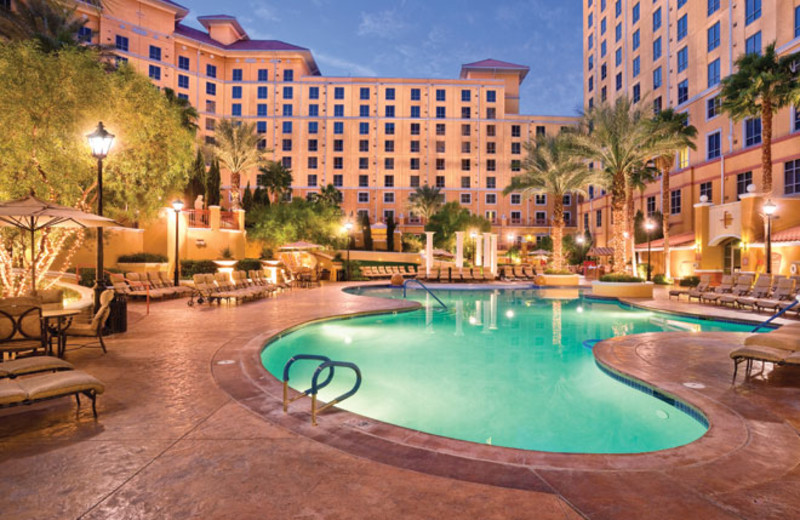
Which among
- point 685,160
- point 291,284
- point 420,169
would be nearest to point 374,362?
point 291,284

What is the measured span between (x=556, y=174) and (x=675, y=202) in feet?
47.5

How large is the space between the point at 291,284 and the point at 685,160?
31987 mm

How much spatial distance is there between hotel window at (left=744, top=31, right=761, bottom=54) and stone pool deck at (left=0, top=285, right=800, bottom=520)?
32233mm

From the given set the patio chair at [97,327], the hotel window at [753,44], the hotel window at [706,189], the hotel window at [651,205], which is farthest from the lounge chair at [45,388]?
the hotel window at [651,205]

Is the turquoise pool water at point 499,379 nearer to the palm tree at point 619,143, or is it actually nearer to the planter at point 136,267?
the palm tree at point 619,143

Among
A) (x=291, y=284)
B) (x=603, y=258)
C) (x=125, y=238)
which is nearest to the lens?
(x=125, y=238)

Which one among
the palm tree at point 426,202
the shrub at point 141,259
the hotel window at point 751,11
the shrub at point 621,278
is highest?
the hotel window at point 751,11

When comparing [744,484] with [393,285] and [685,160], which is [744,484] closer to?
[393,285]

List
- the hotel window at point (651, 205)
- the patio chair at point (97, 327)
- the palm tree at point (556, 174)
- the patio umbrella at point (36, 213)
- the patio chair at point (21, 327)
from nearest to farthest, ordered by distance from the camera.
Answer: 1. the patio chair at point (21, 327)
2. the patio umbrella at point (36, 213)
3. the patio chair at point (97, 327)
4. the palm tree at point (556, 174)
5. the hotel window at point (651, 205)

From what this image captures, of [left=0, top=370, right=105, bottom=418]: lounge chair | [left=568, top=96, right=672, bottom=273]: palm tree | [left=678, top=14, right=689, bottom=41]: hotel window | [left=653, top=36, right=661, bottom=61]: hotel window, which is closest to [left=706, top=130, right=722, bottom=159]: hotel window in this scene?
[left=678, top=14, right=689, bottom=41]: hotel window

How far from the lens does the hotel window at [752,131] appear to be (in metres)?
27.6

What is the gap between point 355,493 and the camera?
3.13m

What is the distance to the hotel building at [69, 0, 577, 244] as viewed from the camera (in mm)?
58594

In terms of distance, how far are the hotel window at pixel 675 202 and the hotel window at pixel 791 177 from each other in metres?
8.83
